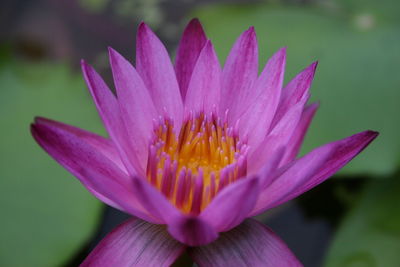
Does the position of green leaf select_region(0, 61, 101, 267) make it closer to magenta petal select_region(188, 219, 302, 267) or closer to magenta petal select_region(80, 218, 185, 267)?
magenta petal select_region(80, 218, 185, 267)

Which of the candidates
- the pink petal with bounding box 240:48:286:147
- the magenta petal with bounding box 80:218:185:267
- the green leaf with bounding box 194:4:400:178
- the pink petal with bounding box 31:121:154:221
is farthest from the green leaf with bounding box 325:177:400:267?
the pink petal with bounding box 31:121:154:221

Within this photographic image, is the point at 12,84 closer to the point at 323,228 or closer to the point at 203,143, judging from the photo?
Result: the point at 203,143

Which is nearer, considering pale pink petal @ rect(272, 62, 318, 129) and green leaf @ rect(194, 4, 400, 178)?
pale pink petal @ rect(272, 62, 318, 129)

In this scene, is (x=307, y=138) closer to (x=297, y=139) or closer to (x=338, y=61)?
(x=338, y=61)

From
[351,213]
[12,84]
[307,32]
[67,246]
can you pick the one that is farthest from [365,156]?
[12,84]

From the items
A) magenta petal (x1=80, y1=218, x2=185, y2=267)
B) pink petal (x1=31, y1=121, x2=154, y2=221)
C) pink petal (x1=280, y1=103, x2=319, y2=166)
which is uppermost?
pink petal (x1=31, y1=121, x2=154, y2=221)

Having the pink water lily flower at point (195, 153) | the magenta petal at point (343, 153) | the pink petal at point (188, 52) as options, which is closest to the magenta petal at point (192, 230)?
the pink water lily flower at point (195, 153)
